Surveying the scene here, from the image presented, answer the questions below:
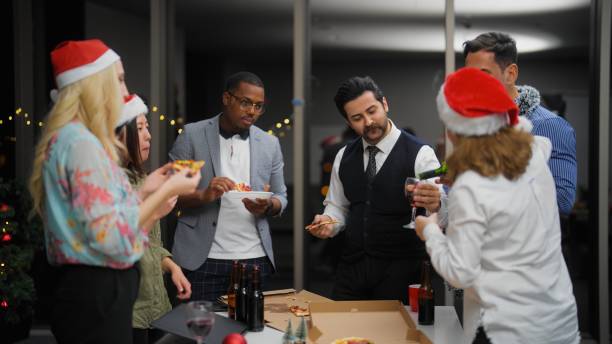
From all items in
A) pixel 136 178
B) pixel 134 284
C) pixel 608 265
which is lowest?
pixel 608 265

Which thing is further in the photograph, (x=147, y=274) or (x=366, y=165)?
(x=366, y=165)

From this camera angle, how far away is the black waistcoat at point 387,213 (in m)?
2.76

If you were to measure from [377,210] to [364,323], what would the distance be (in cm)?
74

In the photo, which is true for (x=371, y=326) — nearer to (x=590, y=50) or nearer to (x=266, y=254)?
(x=266, y=254)

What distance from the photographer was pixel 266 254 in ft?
10.0

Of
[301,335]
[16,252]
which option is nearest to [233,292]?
[301,335]

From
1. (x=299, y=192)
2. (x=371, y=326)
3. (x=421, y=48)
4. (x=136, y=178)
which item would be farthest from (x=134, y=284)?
(x=421, y=48)

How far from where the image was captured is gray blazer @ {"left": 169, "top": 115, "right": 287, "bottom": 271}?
117 inches

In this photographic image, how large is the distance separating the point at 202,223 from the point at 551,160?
1.61 meters

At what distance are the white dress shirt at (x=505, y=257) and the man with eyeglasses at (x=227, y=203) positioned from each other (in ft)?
4.34

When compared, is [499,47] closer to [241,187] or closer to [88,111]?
[241,187]

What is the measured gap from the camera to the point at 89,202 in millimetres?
1615

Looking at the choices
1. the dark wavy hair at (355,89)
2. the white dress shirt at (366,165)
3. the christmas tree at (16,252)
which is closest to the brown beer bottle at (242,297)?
the white dress shirt at (366,165)

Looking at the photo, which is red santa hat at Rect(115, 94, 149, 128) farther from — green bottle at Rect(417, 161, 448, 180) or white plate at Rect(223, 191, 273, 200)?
green bottle at Rect(417, 161, 448, 180)
